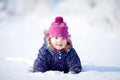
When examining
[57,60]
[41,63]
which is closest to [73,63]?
[57,60]

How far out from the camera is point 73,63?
3.54m

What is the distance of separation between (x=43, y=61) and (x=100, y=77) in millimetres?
742

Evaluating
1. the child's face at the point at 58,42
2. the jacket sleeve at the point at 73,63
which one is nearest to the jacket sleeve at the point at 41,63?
the child's face at the point at 58,42

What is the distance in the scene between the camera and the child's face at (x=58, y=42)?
11.6 ft

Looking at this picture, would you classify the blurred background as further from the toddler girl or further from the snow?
the toddler girl

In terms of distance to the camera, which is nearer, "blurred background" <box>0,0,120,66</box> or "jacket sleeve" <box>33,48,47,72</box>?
"jacket sleeve" <box>33,48,47,72</box>

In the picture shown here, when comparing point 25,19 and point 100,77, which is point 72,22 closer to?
point 25,19

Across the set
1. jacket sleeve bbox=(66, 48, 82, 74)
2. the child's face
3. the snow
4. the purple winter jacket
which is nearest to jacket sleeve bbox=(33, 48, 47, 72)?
the purple winter jacket

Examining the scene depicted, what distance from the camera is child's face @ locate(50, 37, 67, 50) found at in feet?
11.6

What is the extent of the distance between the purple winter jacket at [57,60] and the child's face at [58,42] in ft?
0.23

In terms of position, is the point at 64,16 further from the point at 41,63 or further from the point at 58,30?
the point at 41,63

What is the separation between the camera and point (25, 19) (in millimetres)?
15312

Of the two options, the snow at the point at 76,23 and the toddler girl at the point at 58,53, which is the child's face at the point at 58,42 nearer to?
the toddler girl at the point at 58,53

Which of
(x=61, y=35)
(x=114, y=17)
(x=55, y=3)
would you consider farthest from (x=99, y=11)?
(x=61, y=35)
